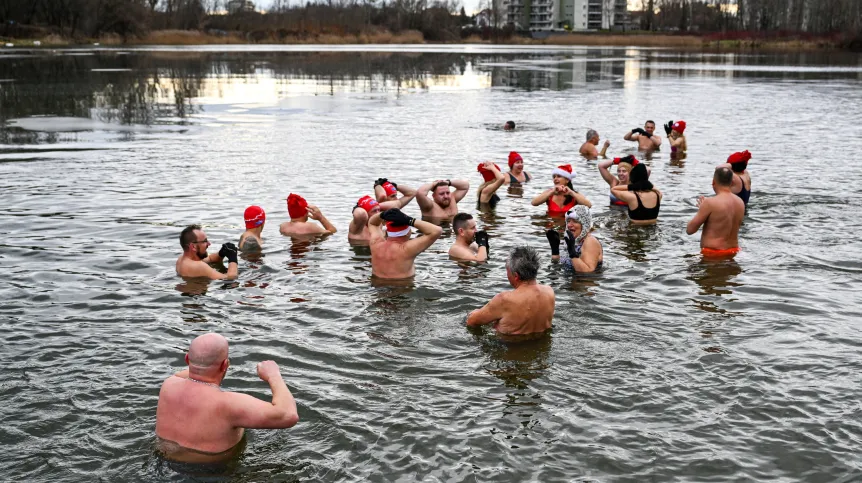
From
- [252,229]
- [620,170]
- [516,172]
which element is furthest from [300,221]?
[620,170]

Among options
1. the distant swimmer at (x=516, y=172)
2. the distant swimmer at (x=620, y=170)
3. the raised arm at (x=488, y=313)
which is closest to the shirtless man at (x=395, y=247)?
the raised arm at (x=488, y=313)

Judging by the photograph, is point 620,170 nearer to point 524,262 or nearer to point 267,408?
point 524,262

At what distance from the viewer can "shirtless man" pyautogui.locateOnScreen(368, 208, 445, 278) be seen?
1046 centimetres

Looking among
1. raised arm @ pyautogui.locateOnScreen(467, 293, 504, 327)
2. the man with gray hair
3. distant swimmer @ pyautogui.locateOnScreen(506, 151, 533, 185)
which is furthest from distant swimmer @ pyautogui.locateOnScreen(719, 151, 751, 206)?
raised arm @ pyautogui.locateOnScreen(467, 293, 504, 327)

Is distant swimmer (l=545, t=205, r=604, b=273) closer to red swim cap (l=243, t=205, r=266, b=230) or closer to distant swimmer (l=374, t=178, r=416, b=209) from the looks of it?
distant swimmer (l=374, t=178, r=416, b=209)

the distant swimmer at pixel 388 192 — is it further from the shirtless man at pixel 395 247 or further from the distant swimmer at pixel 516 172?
the distant swimmer at pixel 516 172

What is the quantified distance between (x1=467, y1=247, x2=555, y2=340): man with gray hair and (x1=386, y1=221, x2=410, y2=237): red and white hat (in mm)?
2147

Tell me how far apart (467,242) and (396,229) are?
172cm

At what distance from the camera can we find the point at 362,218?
12852mm

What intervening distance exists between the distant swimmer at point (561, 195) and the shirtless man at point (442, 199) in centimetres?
157

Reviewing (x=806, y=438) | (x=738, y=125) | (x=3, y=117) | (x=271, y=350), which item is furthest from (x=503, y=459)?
(x=3, y=117)

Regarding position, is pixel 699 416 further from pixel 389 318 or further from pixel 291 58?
pixel 291 58

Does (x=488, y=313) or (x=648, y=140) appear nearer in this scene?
(x=488, y=313)

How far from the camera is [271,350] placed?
877 centimetres
